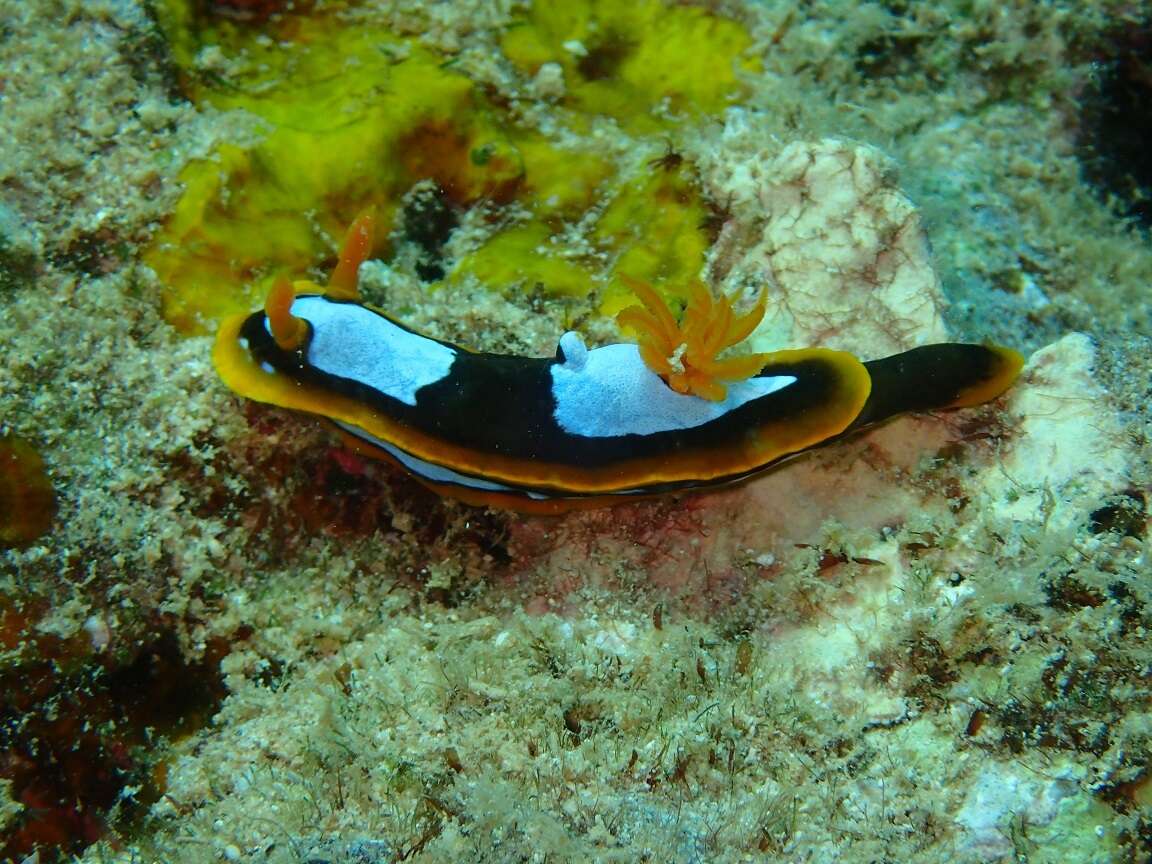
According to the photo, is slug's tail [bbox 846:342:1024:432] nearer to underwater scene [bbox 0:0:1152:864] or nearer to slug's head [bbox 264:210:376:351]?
underwater scene [bbox 0:0:1152:864]

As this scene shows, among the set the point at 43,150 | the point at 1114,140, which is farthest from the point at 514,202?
the point at 1114,140

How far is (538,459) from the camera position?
3305 mm

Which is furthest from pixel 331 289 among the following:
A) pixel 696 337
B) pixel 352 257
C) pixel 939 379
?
pixel 939 379

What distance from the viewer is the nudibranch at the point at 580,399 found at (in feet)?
10.8

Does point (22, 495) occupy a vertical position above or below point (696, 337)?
below

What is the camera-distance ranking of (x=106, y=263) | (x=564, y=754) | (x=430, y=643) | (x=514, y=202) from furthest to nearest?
(x=514, y=202) → (x=106, y=263) → (x=430, y=643) → (x=564, y=754)

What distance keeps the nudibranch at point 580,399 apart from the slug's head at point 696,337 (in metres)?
0.03

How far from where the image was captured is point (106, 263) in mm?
3588

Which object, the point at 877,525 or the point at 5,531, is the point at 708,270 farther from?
the point at 5,531

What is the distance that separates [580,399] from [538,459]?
1.01 feet


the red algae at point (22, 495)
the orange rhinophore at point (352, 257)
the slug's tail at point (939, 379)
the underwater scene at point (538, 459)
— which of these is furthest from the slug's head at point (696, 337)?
the red algae at point (22, 495)

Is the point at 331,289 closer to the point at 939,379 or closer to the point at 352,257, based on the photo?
the point at 352,257

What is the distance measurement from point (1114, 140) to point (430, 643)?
515 centimetres

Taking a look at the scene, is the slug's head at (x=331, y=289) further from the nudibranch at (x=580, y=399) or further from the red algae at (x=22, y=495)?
the red algae at (x=22, y=495)
